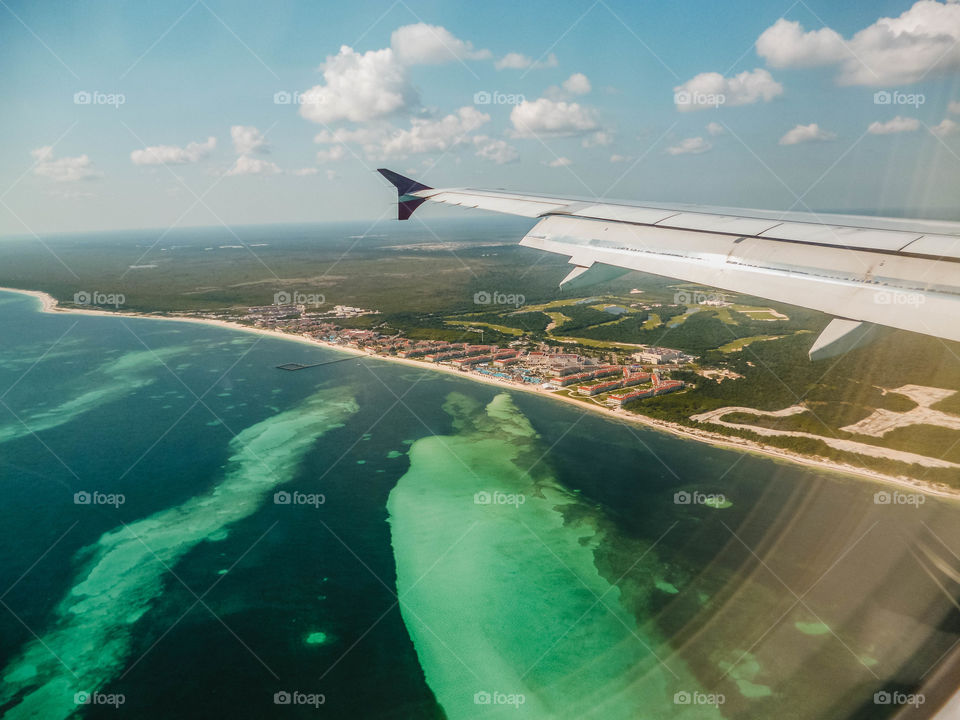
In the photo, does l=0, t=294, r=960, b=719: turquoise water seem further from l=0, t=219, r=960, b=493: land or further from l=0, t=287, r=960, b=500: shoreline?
l=0, t=219, r=960, b=493: land

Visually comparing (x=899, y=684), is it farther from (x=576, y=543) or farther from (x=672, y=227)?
(x=672, y=227)

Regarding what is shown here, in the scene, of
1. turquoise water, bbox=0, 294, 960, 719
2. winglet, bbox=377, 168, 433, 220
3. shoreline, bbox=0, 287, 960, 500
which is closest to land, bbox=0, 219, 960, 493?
shoreline, bbox=0, 287, 960, 500

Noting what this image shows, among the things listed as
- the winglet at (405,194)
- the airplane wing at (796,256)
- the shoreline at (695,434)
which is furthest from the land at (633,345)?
the winglet at (405,194)

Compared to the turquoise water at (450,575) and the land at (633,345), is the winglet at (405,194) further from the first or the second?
the turquoise water at (450,575)

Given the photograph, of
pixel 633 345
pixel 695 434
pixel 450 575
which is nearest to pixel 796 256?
pixel 450 575

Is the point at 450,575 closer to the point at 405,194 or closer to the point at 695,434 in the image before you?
the point at 405,194

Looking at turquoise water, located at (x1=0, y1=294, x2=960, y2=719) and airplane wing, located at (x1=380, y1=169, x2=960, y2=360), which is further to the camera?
turquoise water, located at (x1=0, y1=294, x2=960, y2=719)
